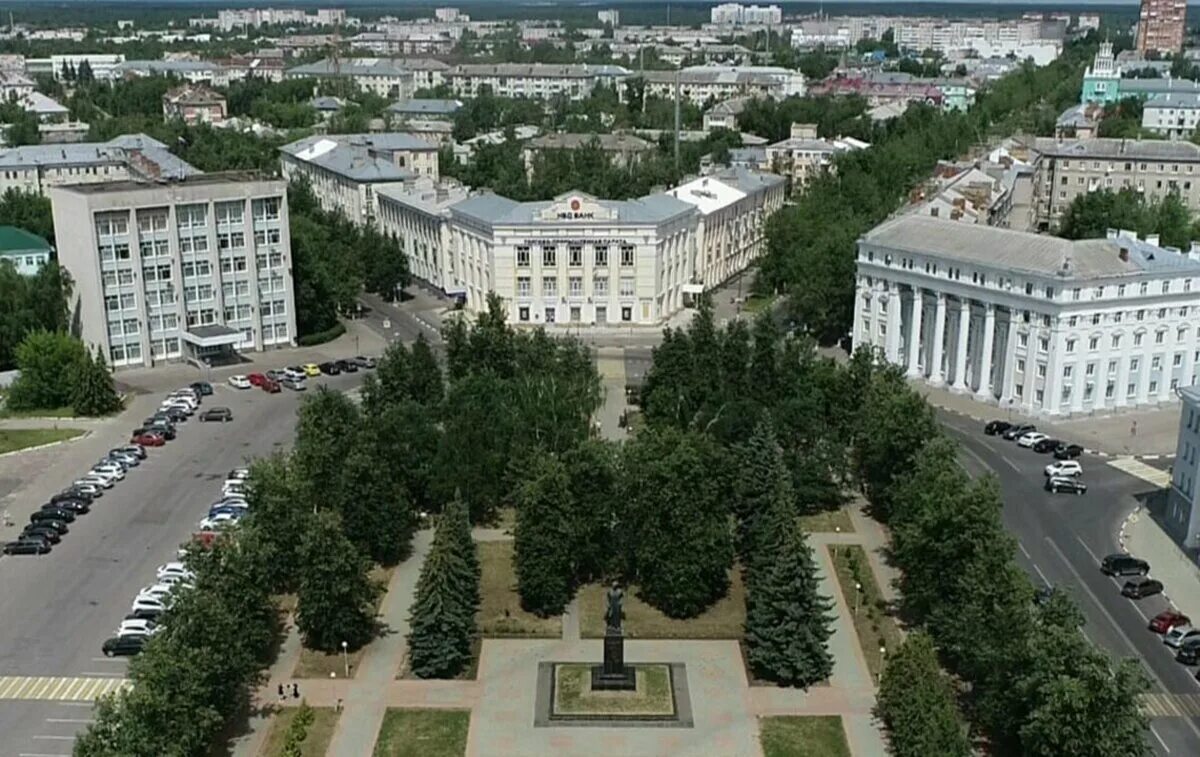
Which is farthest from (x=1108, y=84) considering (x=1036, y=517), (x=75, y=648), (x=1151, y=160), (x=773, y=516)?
(x=75, y=648)

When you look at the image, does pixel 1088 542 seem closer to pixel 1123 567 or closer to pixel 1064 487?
pixel 1123 567

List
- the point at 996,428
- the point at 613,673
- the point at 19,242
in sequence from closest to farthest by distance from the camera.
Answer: the point at 613,673 < the point at 996,428 < the point at 19,242

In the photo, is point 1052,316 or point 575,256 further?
point 575,256

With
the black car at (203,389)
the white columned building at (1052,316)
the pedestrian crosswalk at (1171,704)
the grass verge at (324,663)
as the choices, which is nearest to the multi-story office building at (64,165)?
the black car at (203,389)

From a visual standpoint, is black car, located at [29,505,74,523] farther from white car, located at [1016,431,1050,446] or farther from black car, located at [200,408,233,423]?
white car, located at [1016,431,1050,446]

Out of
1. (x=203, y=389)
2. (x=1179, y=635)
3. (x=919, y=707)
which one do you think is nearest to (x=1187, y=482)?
(x=1179, y=635)

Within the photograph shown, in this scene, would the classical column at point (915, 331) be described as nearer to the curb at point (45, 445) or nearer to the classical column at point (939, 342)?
the classical column at point (939, 342)
